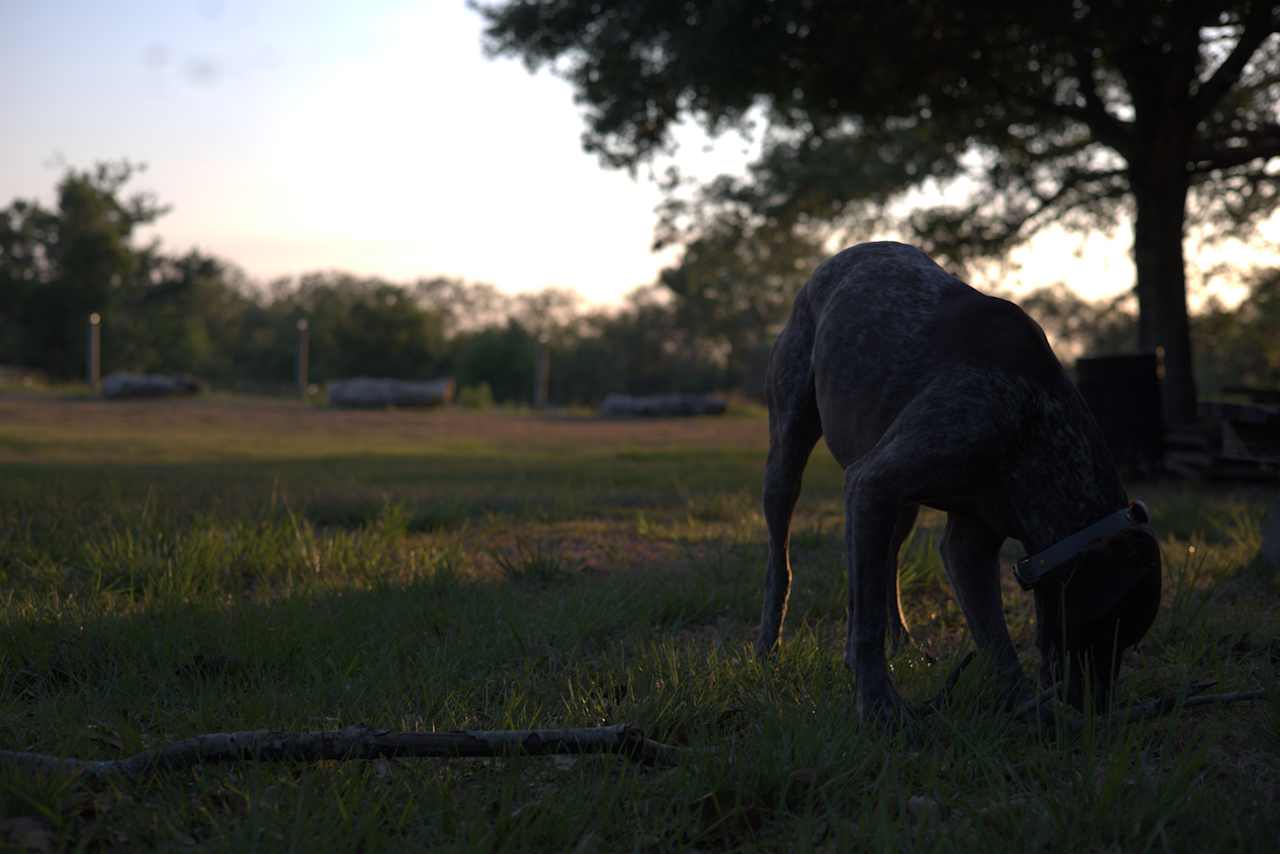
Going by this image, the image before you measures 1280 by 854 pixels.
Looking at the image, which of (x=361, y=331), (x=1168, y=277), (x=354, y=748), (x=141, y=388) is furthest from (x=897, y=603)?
(x=361, y=331)

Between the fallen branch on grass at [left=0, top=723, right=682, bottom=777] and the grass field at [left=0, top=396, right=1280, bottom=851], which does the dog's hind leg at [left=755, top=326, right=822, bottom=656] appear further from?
the fallen branch on grass at [left=0, top=723, right=682, bottom=777]

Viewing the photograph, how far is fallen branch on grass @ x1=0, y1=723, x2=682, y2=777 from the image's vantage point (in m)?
2.41

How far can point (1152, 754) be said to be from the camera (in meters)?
2.84

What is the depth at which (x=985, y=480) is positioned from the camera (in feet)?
10.2

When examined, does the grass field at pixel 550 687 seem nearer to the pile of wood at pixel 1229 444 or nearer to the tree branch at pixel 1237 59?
the pile of wood at pixel 1229 444

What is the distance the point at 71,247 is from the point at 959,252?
159 feet

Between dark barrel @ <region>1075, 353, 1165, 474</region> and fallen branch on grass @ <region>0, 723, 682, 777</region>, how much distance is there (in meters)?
9.87

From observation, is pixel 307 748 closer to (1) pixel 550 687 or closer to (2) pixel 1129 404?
(1) pixel 550 687

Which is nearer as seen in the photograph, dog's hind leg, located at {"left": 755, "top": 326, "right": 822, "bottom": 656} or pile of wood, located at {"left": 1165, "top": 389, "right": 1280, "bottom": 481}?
dog's hind leg, located at {"left": 755, "top": 326, "right": 822, "bottom": 656}

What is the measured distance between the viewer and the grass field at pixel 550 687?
2.30 m

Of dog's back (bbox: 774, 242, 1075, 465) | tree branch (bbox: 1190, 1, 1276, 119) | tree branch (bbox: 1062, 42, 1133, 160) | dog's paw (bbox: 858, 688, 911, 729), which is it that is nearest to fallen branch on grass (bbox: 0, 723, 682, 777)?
dog's paw (bbox: 858, 688, 911, 729)

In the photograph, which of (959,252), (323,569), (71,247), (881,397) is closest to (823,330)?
(881,397)

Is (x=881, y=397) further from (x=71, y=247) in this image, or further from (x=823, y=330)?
(x=71, y=247)

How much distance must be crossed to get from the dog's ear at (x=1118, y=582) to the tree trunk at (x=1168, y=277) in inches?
448
